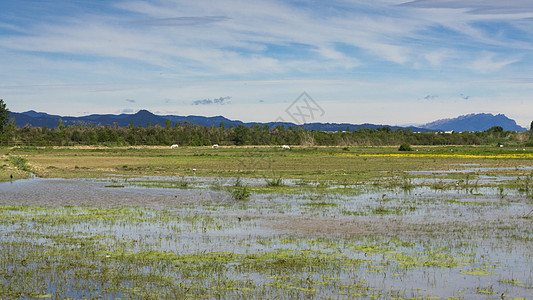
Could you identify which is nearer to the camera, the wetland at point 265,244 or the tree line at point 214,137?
the wetland at point 265,244

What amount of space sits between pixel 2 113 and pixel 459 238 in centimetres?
10609

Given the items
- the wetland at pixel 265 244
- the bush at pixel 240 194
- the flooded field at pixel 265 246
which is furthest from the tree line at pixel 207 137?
the flooded field at pixel 265 246

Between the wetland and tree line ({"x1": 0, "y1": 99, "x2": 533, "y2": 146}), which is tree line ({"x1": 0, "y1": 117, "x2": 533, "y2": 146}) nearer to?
tree line ({"x1": 0, "y1": 99, "x2": 533, "y2": 146})

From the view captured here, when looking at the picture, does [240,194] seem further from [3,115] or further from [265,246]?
[3,115]

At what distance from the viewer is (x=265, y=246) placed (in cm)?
1386

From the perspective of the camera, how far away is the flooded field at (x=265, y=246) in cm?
998

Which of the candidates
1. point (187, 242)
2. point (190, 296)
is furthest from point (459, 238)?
point (190, 296)

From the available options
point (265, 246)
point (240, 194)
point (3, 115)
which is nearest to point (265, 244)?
point (265, 246)

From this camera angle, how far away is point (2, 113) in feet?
345

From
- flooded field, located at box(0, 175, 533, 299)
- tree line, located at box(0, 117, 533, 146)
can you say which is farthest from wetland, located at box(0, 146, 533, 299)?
tree line, located at box(0, 117, 533, 146)

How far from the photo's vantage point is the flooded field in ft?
32.7

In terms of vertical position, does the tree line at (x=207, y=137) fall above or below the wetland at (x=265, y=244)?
above

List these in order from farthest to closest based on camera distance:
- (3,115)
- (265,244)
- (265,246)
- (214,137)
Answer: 1. (214,137)
2. (3,115)
3. (265,244)
4. (265,246)

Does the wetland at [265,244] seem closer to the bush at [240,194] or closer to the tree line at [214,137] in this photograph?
the bush at [240,194]
